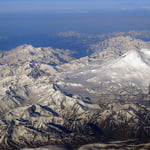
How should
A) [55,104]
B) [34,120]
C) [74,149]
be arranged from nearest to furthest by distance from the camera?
[74,149], [34,120], [55,104]

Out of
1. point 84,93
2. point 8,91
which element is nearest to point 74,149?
point 84,93

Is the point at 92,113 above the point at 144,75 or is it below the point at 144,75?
below

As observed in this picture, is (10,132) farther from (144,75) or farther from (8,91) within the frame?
(144,75)

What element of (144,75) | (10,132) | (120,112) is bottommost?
(10,132)

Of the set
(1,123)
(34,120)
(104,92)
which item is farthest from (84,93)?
(1,123)

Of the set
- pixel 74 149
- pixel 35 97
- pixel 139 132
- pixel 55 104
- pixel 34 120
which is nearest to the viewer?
pixel 74 149

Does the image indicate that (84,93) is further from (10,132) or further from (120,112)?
(10,132)

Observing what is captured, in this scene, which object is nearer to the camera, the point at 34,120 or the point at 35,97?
the point at 34,120
